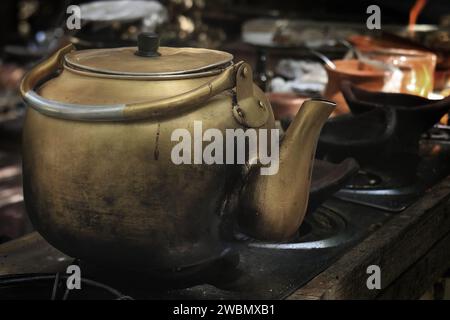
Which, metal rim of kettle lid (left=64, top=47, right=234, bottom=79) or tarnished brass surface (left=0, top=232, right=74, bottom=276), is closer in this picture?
metal rim of kettle lid (left=64, top=47, right=234, bottom=79)

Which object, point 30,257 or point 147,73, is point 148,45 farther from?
point 30,257

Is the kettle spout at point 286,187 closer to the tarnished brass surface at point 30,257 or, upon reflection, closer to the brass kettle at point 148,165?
the brass kettle at point 148,165

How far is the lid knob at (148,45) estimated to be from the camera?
1.46 meters

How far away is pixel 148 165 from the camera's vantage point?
4.25 ft

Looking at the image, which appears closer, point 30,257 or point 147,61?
point 147,61

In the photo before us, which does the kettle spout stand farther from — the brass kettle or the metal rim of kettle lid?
the metal rim of kettle lid

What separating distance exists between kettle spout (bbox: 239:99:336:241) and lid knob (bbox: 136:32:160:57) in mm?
348

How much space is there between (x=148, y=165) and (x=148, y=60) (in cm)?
26

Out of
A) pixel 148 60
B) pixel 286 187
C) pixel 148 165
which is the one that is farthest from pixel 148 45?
pixel 286 187

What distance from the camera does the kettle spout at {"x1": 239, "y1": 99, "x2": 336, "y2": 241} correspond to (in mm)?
1393

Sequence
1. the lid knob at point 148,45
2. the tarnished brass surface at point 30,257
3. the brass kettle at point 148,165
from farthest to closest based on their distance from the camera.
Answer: the tarnished brass surface at point 30,257 < the lid knob at point 148,45 < the brass kettle at point 148,165

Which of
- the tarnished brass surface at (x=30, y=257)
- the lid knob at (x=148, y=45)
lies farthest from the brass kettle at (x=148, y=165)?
the tarnished brass surface at (x=30, y=257)

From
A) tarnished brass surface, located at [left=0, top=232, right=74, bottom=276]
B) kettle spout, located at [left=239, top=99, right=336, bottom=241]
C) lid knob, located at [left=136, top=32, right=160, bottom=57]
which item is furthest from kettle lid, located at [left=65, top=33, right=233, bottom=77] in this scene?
tarnished brass surface, located at [left=0, top=232, right=74, bottom=276]
